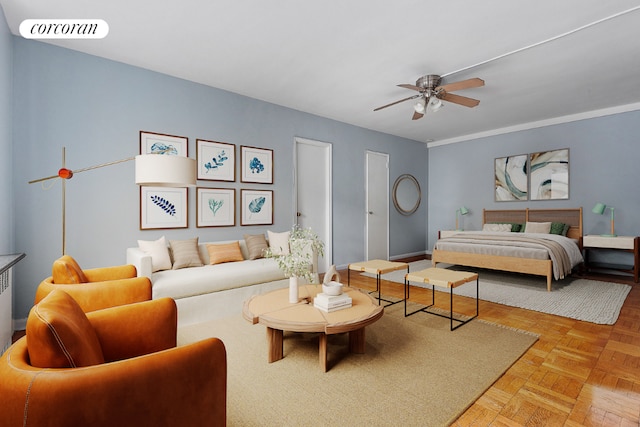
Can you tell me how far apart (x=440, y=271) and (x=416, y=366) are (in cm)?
137

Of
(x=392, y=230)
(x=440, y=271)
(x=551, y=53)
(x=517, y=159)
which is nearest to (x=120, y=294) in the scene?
(x=440, y=271)

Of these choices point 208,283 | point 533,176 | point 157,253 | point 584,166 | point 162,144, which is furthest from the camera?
point 533,176

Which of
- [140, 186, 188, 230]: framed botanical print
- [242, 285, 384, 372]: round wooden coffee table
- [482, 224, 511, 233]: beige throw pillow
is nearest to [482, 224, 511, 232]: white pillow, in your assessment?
[482, 224, 511, 233]: beige throw pillow

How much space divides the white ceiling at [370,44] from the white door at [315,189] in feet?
2.90

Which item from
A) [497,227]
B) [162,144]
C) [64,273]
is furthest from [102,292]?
[497,227]

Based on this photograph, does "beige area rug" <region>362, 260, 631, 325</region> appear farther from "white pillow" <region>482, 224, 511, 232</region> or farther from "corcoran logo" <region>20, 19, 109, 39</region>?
"corcoran logo" <region>20, 19, 109, 39</region>

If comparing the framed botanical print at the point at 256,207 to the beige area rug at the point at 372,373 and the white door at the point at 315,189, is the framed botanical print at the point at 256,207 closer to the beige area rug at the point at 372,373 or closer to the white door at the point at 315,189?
the white door at the point at 315,189

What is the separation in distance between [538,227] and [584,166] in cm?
126

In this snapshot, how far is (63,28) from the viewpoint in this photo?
2.80 m

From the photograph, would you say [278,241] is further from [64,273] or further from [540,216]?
[540,216]

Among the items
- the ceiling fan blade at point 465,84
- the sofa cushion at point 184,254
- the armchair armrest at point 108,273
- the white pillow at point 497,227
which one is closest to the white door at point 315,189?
the sofa cushion at point 184,254

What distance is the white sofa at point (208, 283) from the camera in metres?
2.96

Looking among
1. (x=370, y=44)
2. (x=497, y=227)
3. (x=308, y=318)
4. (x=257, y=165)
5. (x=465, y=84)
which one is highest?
(x=370, y=44)

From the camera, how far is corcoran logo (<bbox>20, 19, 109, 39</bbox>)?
2.70m
